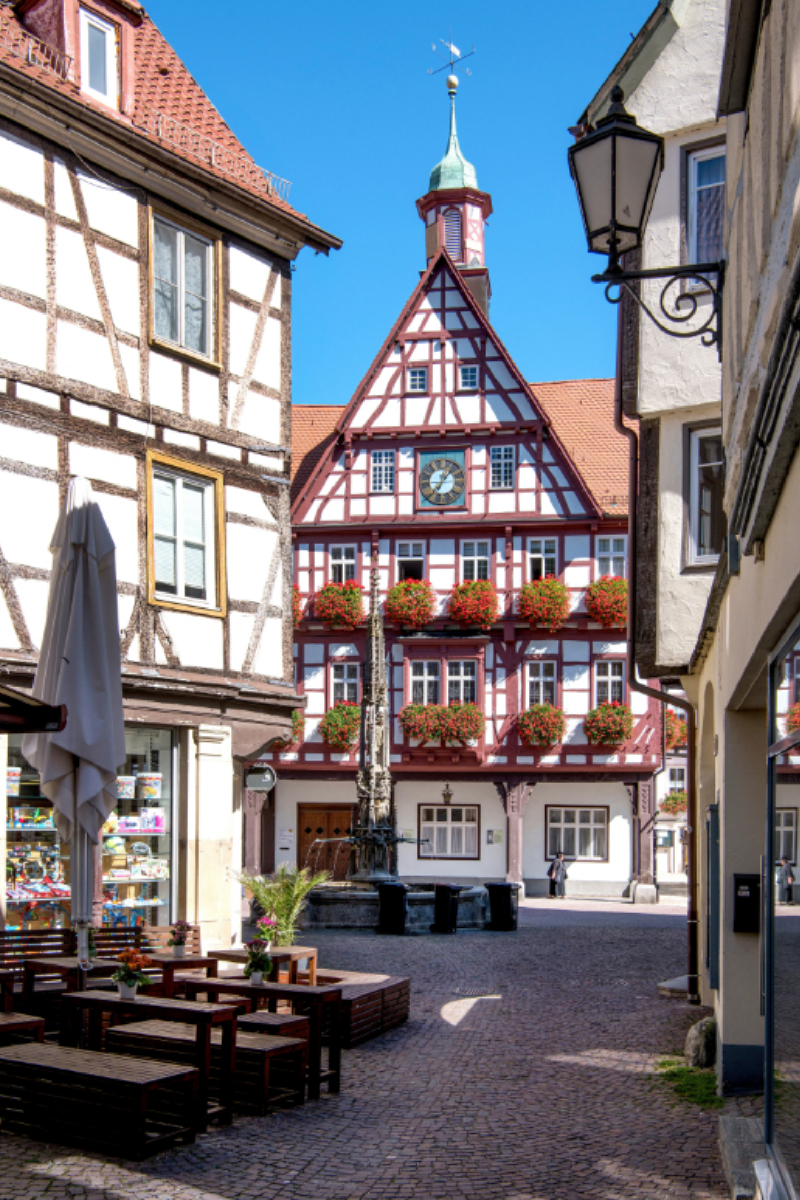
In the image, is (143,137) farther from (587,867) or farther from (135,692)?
(587,867)

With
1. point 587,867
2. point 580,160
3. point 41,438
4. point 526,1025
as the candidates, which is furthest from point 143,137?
point 587,867

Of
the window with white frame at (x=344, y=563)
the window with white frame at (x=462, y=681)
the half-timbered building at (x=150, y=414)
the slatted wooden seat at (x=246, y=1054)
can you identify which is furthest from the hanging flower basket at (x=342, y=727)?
the slatted wooden seat at (x=246, y=1054)

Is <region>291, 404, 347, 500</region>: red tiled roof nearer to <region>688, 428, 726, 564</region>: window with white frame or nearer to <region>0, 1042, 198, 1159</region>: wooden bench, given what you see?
<region>688, 428, 726, 564</region>: window with white frame

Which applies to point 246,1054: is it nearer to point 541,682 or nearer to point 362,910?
point 362,910

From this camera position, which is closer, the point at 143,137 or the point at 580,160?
the point at 580,160

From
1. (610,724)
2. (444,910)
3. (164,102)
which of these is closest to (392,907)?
(444,910)

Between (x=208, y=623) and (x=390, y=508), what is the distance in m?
18.1

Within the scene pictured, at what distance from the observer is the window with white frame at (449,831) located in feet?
106

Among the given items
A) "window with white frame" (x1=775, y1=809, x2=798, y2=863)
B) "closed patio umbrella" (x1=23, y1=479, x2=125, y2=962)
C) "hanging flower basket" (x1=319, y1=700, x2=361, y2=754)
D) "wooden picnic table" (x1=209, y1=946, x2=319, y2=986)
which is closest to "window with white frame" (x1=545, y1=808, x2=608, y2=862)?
"hanging flower basket" (x1=319, y1=700, x2=361, y2=754)

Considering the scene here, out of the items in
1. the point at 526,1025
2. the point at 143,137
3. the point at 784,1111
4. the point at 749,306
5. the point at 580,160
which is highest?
the point at 143,137

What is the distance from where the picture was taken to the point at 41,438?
510 inches

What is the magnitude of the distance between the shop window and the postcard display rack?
1.60 meters

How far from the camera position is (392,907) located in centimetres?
2002

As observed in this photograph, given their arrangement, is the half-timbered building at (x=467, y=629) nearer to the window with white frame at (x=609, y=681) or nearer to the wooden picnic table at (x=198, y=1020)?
the window with white frame at (x=609, y=681)
